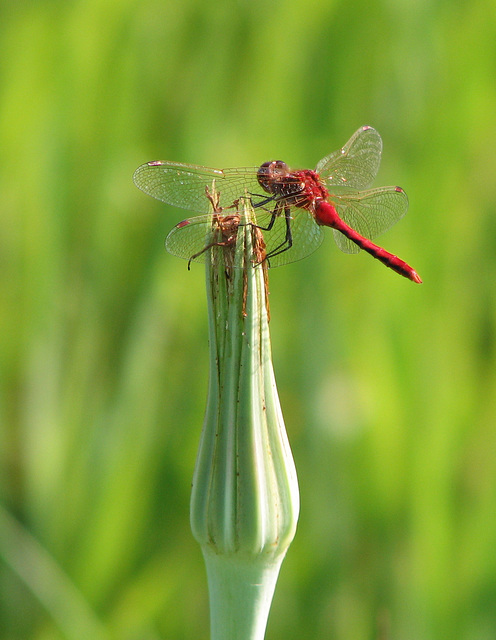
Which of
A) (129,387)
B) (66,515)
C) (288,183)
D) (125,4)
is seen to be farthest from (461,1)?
(66,515)

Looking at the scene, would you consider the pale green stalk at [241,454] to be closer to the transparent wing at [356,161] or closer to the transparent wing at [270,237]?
the transparent wing at [270,237]

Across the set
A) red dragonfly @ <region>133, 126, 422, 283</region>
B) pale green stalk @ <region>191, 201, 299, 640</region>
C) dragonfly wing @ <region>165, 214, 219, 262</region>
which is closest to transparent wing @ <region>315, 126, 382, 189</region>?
red dragonfly @ <region>133, 126, 422, 283</region>

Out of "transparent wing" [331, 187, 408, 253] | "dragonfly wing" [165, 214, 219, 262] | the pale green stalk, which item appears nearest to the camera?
the pale green stalk

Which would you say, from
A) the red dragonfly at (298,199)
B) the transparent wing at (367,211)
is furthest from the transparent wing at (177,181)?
the transparent wing at (367,211)

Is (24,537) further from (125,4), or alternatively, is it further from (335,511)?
(125,4)

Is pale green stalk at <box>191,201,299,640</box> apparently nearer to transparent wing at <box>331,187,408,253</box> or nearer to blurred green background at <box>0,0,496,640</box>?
blurred green background at <box>0,0,496,640</box>

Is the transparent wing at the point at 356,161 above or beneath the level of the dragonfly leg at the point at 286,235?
above
